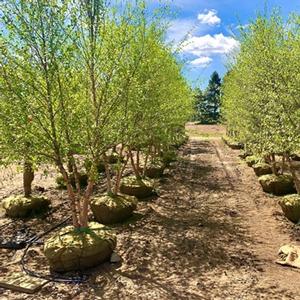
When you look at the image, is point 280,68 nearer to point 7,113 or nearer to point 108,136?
point 108,136

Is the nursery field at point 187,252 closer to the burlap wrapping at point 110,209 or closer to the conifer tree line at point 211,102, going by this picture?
the burlap wrapping at point 110,209

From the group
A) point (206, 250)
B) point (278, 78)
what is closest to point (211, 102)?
point (278, 78)

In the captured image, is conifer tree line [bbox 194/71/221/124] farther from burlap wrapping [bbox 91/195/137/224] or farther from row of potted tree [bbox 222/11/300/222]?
burlap wrapping [bbox 91/195/137/224]

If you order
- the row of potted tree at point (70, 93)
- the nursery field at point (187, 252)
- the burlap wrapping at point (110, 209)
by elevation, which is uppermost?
the row of potted tree at point (70, 93)

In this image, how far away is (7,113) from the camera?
22.1 feet

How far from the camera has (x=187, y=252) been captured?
8016 mm

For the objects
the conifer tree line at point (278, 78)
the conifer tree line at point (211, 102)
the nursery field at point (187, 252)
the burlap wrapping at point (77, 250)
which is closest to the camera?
the nursery field at point (187, 252)

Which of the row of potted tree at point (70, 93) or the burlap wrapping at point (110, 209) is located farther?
the burlap wrapping at point (110, 209)

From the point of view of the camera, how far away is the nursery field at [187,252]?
6250 millimetres

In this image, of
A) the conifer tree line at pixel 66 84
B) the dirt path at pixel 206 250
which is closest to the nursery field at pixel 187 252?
the dirt path at pixel 206 250

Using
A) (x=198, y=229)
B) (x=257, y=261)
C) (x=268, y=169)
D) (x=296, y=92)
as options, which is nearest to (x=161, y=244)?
(x=198, y=229)

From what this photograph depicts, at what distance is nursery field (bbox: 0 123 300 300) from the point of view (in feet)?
20.5

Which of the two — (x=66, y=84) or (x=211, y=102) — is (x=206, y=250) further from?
(x=211, y=102)

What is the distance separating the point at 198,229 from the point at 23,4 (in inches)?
259
